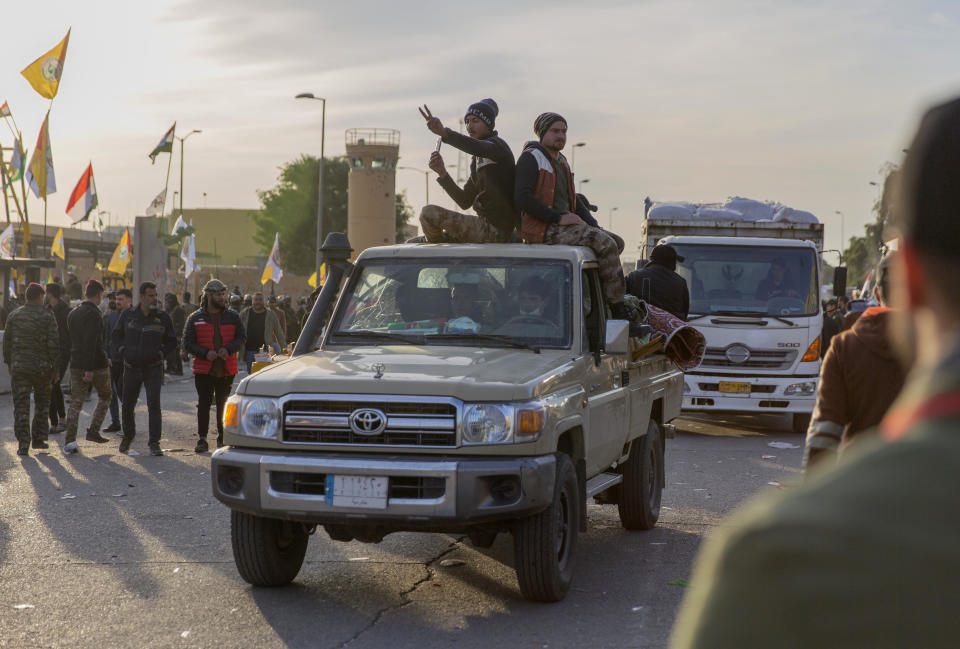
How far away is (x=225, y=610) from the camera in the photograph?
21.1 feet

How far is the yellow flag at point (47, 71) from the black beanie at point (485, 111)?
2334 cm

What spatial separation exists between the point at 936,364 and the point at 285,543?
6.28 m

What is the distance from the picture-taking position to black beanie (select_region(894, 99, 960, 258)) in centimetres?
114

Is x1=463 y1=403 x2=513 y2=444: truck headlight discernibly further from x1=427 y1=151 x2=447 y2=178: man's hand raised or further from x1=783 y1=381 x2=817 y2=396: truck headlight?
x1=783 y1=381 x2=817 y2=396: truck headlight

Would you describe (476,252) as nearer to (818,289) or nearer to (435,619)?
(435,619)

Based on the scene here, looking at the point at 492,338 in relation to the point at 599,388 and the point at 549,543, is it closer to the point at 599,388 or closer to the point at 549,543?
the point at 599,388

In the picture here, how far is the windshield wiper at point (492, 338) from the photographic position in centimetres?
720

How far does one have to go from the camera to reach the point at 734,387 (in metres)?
15.9

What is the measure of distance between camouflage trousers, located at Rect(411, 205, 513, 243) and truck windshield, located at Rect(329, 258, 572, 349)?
875 mm

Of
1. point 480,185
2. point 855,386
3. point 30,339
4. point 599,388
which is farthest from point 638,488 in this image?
point 30,339

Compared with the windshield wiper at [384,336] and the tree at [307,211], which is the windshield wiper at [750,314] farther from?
the tree at [307,211]

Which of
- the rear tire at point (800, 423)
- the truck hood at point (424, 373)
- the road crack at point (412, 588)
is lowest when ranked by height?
the rear tire at point (800, 423)

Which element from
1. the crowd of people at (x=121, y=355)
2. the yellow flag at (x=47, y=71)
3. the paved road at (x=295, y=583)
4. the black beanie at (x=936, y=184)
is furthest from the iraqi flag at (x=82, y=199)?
the black beanie at (x=936, y=184)

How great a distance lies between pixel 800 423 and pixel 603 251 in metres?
8.87
